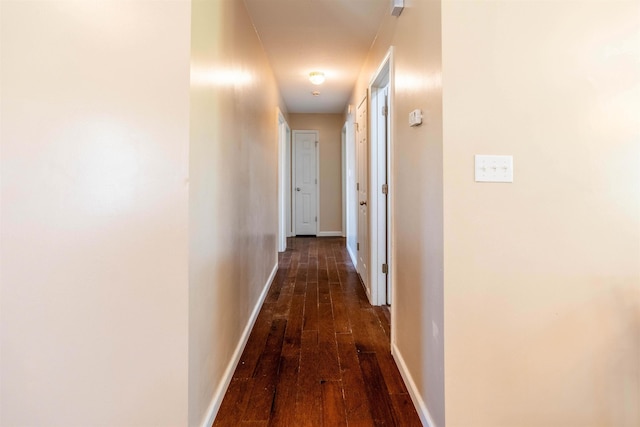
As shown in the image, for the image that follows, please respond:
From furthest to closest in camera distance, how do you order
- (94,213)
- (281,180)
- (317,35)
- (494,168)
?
1. (281,180)
2. (317,35)
3. (494,168)
4. (94,213)

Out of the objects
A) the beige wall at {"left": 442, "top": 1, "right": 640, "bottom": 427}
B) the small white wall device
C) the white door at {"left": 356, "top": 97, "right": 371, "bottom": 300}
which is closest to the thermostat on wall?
the beige wall at {"left": 442, "top": 1, "right": 640, "bottom": 427}

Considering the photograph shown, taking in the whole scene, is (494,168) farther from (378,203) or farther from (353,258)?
(353,258)

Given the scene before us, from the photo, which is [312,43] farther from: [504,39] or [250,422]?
[250,422]

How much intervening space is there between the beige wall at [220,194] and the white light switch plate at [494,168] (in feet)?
3.63

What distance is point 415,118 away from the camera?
1.46 m

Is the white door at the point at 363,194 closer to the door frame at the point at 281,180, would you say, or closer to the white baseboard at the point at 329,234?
the door frame at the point at 281,180

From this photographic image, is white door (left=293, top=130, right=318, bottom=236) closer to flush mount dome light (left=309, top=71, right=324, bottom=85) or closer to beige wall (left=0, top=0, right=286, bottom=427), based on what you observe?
flush mount dome light (left=309, top=71, right=324, bottom=85)

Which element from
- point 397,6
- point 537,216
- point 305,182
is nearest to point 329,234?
point 305,182

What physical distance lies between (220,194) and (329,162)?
4.67 metres

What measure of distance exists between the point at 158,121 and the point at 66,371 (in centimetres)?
96

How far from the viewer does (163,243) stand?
3.76 feet

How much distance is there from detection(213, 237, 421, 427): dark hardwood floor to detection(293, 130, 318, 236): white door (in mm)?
3091

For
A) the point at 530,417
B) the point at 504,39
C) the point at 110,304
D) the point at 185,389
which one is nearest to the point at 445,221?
the point at 504,39

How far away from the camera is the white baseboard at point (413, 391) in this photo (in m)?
1.35
